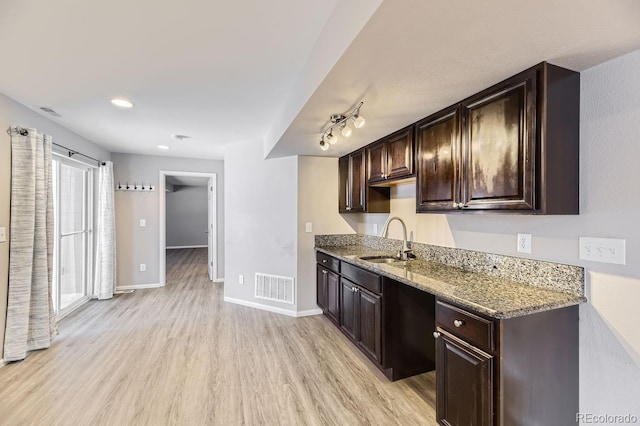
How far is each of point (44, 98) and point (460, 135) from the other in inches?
137

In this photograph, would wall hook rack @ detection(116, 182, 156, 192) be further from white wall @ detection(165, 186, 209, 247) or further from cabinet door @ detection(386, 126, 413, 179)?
Result: white wall @ detection(165, 186, 209, 247)

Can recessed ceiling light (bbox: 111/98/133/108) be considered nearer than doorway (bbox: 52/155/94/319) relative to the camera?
Yes

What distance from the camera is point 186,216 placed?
9992 millimetres

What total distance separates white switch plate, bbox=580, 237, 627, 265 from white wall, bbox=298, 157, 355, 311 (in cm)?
252

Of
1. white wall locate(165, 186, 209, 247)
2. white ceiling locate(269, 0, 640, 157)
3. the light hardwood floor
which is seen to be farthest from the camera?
white wall locate(165, 186, 209, 247)

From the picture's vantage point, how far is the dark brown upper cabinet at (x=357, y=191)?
3.18 metres

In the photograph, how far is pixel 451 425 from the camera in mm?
1596

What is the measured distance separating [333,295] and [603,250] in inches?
90.9

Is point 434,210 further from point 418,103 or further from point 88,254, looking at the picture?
point 88,254

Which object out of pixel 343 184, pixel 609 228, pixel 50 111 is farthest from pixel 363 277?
pixel 50 111

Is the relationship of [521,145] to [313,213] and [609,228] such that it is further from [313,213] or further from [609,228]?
[313,213]

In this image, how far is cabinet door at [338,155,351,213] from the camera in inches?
142

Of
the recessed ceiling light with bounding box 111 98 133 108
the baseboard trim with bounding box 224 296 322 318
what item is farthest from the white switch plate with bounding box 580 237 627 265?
the recessed ceiling light with bounding box 111 98 133 108

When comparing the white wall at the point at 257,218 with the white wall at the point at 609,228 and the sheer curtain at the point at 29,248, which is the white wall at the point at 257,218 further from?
the white wall at the point at 609,228
